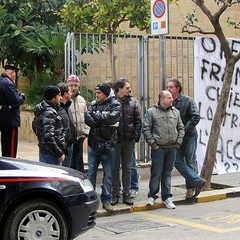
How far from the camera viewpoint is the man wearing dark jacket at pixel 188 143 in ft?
28.7

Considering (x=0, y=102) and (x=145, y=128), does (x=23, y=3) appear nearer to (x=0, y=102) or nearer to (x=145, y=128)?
(x=0, y=102)

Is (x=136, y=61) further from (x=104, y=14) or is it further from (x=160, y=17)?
(x=104, y=14)

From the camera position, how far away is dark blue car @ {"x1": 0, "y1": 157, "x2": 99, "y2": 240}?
5.48 m

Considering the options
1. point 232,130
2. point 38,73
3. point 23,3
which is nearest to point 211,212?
point 232,130

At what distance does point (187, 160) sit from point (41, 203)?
372 cm

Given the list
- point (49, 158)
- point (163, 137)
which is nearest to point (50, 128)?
point (49, 158)

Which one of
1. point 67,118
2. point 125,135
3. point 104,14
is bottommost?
point 125,135

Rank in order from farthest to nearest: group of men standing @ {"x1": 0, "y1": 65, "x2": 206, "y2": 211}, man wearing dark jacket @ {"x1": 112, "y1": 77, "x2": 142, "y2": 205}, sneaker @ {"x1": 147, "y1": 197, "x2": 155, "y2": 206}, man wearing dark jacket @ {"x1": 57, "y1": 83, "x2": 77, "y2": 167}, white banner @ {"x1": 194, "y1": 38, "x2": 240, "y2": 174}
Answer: white banner @ {"x1": 194, "y1": 38, "x2": 240, "y2": 174}
sneaker @ {"x1": 147, "y1": 197, "x2": 155, "y2": 206}
man wearing dark jacket @ {"x1": 112, "y1": 77, "x2": 142, "y2": 205}
man wearing dark jacket @ {"x1": 57, "y1": 83, "x2": 77, "y2": 167}
group of men standing @ {"x1": 0, "y1": 65, "x2": 206, "y2": 211}

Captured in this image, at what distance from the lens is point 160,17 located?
910 cm

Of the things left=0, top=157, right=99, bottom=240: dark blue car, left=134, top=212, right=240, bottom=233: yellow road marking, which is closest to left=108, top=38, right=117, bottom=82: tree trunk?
left=134, top=212, right=240, bottom=233: yellow road marking

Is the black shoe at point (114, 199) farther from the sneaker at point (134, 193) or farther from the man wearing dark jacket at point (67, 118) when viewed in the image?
the man wearing dark jacket at point (67, 118)

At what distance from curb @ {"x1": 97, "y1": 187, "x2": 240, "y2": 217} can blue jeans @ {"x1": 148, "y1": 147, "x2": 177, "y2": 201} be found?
0.22 metres

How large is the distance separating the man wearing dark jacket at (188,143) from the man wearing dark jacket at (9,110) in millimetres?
2458

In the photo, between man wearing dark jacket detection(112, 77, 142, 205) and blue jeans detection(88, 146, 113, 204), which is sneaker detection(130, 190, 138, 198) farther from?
blue jeans detection(88, 146, 113, 204)
